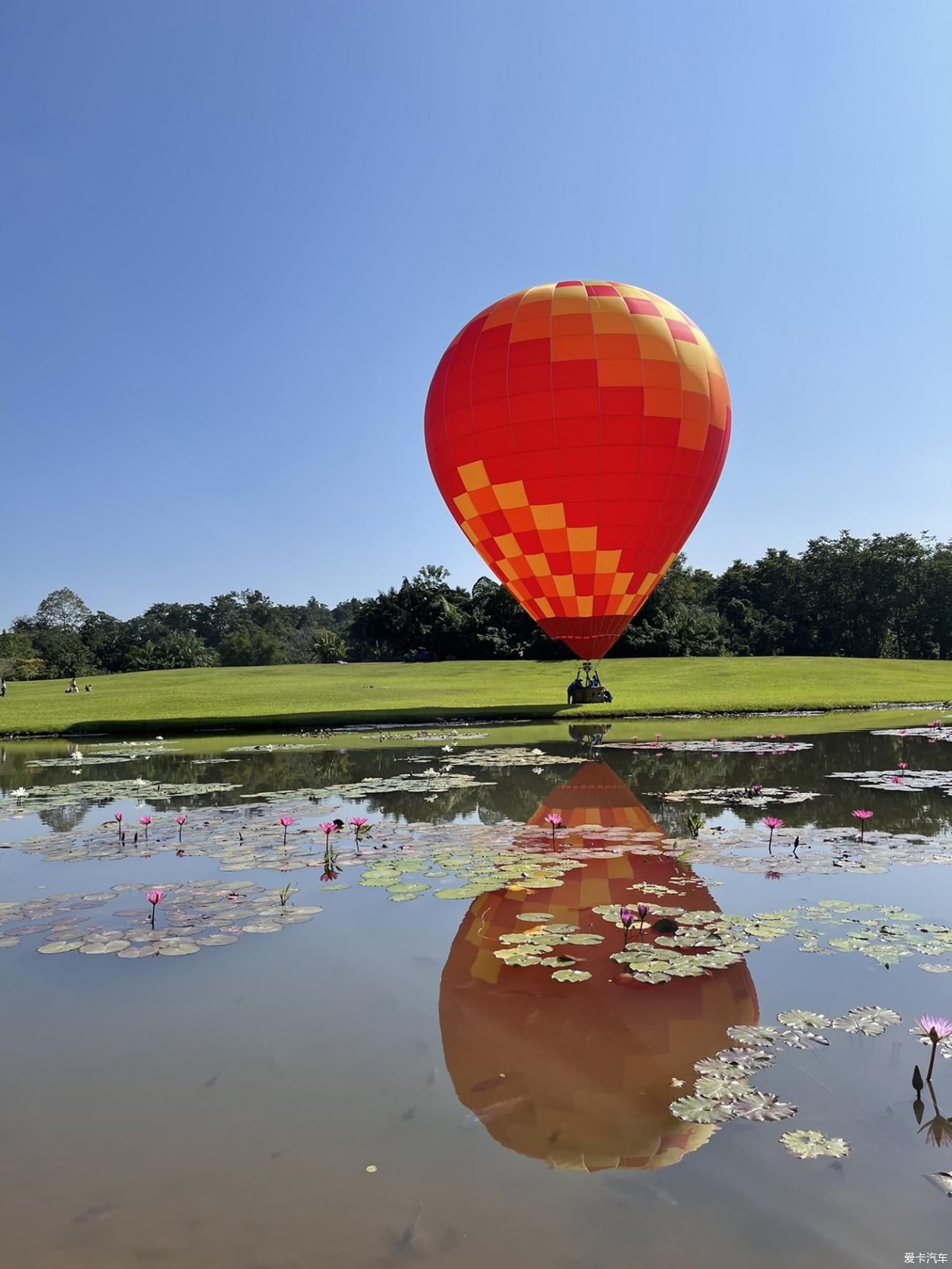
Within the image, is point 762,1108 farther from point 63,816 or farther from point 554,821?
point 63,816

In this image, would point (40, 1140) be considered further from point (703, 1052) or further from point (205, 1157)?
point (703, 1052)

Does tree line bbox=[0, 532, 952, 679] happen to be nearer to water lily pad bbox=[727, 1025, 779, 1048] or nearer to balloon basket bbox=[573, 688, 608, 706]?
balloon basket bbox=[573, 688, 608, 706]

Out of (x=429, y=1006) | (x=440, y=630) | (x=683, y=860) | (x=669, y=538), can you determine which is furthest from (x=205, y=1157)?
(x=440, y=630)

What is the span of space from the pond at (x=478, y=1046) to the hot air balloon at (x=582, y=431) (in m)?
11.3

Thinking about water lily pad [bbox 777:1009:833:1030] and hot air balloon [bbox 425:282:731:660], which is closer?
water lily pad [bbox 777:1009:833:1030]

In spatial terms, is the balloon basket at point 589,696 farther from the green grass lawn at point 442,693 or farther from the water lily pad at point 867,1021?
the water lily pad at point 867,1021

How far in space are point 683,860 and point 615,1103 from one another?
404 centimetres

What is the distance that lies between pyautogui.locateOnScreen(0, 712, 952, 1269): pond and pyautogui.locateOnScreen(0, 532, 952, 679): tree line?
45227mm

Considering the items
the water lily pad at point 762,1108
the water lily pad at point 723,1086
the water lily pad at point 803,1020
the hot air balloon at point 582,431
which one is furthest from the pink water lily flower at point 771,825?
the hot air balloon at point 582,431

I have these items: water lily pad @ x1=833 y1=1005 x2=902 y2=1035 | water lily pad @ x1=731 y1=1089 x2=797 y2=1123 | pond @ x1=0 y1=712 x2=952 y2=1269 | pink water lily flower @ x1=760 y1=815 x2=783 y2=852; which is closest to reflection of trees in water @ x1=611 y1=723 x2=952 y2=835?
pond @ x1=0 y1=712 x2=952 y2=1269

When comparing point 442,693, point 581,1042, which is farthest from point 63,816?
point 442,693

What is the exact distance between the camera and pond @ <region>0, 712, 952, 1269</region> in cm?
276

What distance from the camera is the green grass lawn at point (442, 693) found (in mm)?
23578

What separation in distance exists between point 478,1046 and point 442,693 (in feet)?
89.6
